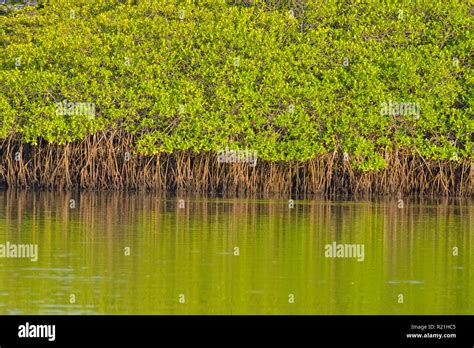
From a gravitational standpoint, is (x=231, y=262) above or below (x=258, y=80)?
below

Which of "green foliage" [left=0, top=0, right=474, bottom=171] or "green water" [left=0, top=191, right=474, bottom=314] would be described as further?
"green foliage" [left=0, top=0, right=474, bottom=171]

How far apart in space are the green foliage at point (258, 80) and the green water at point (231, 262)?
7527mm

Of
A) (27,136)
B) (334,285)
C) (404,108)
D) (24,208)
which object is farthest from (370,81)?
(334,285)

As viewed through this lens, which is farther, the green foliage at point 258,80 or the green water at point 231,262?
the green foliage at point 258,80

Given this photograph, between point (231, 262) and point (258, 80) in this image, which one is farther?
point (258, 80)

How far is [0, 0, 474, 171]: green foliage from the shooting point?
3606 cm

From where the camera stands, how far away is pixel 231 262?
17.9 m

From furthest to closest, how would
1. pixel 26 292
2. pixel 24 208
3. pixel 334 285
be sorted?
pixel 24 208, pixel 334 285, pixel 26 292

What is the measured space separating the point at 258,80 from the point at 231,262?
19.6 meters

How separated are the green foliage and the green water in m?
7.53

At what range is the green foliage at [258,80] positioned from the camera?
36.1m
